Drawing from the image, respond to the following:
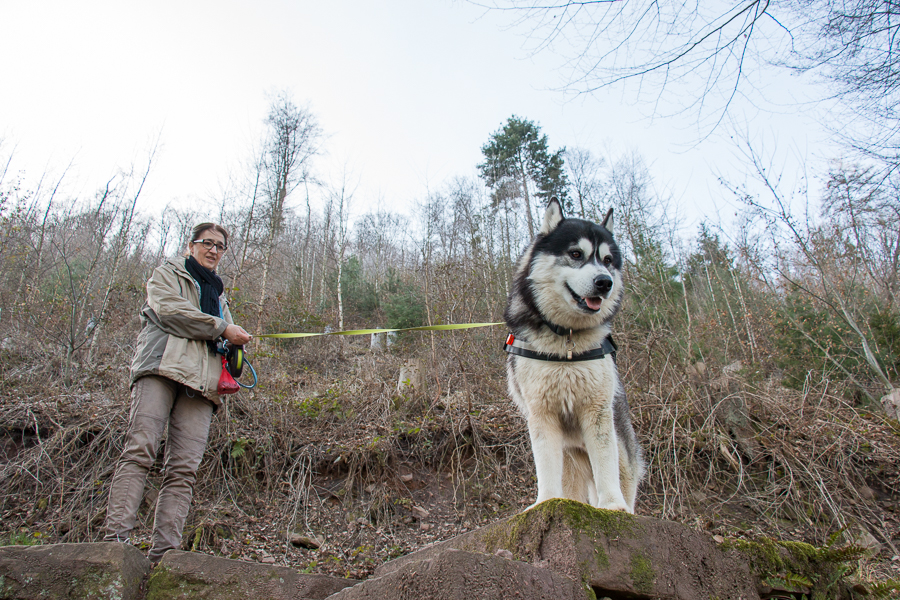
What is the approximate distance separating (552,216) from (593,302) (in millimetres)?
677

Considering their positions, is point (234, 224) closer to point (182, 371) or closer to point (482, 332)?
point (482, 332)

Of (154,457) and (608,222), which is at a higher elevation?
(608,222)

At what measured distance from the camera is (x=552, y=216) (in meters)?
2.76

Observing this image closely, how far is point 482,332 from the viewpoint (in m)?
7.95

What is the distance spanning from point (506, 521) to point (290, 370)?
5.61m

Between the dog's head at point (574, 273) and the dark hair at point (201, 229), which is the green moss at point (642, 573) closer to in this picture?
the dog's head at point (574, 273)

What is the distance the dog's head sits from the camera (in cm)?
243

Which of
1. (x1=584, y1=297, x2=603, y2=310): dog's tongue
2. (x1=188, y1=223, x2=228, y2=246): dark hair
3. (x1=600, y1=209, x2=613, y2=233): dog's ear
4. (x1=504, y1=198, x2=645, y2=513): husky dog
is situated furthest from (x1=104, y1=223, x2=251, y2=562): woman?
(x1=600, y1=209, x2=613, y2=233): dog's ear

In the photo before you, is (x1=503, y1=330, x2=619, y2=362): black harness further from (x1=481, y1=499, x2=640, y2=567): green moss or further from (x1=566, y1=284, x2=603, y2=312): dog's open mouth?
(x1=481, y1=499, x2=640, y2=567): green moss

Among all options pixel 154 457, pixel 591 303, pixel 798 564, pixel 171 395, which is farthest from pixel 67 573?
pixel 798 564

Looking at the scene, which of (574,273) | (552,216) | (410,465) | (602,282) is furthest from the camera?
(410,465)

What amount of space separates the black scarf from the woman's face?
0.17 feet

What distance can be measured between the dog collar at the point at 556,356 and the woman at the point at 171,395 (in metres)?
1.94

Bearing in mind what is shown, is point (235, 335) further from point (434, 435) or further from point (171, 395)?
point (434, 435)
